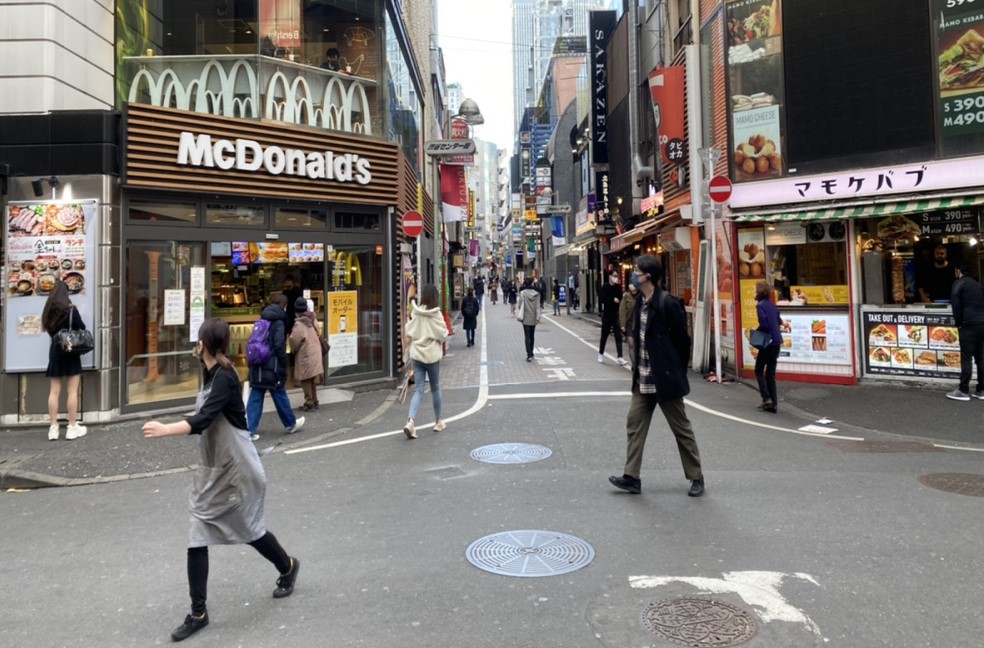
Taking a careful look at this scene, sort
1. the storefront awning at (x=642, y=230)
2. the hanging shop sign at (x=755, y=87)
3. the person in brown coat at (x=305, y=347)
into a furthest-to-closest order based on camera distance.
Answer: the storefront awning at (x=642, y=230) < the hanging shop sign at (x=755, y=87) < the person in brown coat at (x=305, y=347)

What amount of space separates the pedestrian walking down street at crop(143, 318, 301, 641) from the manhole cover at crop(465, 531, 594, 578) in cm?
136

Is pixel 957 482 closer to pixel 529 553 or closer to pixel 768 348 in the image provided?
pixel 768 348

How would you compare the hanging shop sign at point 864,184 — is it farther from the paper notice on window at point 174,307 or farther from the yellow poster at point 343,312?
the paper notice on window at point 174,307

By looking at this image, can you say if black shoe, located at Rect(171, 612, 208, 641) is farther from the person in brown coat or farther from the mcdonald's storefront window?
the mcdonald's storefront window

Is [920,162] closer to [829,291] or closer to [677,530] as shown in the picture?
[829,291]

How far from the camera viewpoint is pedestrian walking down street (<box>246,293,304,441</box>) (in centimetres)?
811

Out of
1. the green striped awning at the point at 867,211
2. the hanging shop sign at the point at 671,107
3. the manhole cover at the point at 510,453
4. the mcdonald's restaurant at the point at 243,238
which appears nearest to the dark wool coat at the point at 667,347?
the manhole cover at the point at 510,453

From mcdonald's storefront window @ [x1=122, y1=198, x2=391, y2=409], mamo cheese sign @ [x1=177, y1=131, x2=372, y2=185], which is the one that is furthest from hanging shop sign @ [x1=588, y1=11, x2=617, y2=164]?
mamo cheese sign @ [x1=177, y1=131, x2=372, y2=185]

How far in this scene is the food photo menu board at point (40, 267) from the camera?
8.90m

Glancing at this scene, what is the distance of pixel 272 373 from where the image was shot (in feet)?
26.8

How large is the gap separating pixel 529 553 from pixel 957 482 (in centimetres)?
434

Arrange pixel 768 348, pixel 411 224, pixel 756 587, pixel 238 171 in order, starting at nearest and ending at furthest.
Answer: pixel 756 587, pixel 768 348, pixel 238 171, pixel 411 224

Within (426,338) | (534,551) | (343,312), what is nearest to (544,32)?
(343,312)

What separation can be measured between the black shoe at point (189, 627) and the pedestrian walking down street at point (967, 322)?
10.4 metres
